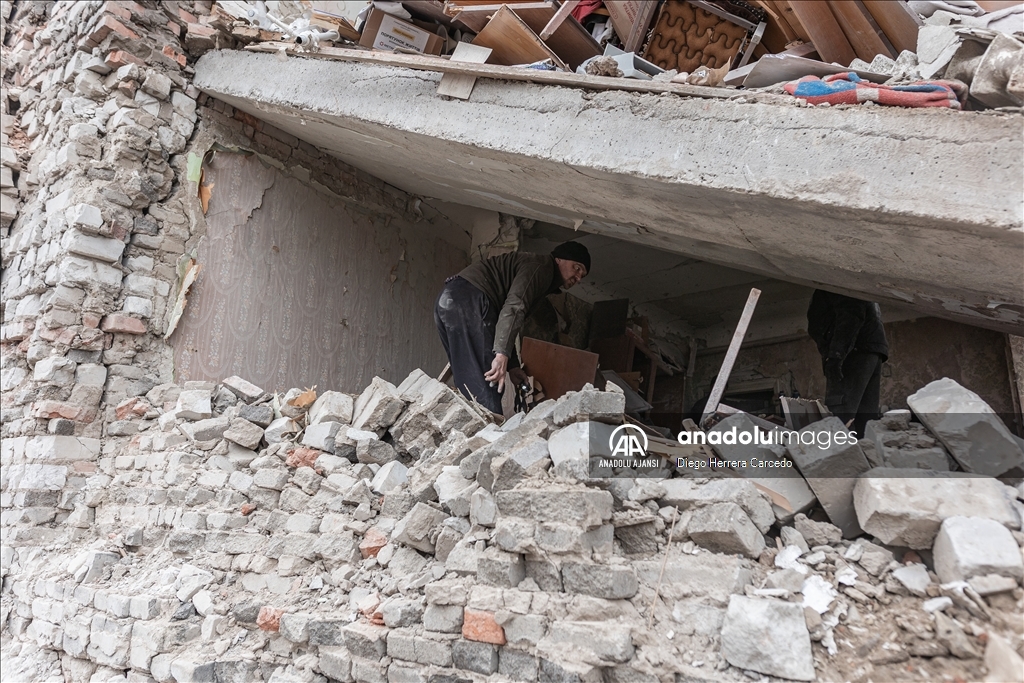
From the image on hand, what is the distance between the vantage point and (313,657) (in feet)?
8.14

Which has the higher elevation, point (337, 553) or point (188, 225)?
point (188, 225)

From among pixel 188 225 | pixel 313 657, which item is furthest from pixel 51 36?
pixel 313 657

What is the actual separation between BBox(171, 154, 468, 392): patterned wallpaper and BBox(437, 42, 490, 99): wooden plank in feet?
6.28

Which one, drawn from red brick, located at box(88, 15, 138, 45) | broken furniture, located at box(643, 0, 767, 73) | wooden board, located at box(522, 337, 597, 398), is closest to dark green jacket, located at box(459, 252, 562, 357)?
wooden board, located at box(522, 337, 597, 398)

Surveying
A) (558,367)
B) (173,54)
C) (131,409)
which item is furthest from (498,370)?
(173,54)

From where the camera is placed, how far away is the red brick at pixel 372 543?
8.76 feet

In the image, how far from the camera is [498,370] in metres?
3.70

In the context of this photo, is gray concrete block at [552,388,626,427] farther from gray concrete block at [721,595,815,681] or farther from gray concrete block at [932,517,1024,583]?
gray concrete block at [932,517,1024,583]

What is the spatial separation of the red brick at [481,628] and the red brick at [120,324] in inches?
107

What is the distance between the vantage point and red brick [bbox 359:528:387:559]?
8.76ft

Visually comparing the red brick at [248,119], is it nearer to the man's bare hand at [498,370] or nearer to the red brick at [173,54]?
the red brick at [173,54]

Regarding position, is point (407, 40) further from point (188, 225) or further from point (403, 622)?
point (403, 622)

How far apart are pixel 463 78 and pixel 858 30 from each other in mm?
1600

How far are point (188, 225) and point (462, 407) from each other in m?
2.18
